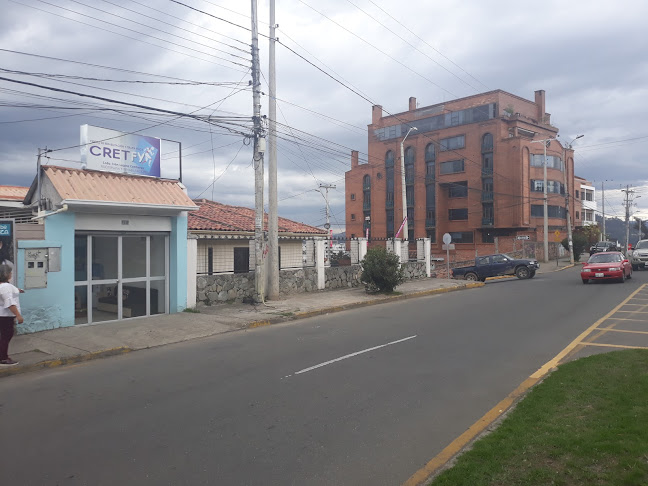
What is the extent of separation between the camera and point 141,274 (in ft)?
45.2

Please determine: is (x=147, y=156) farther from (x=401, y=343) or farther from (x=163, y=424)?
(x=163, y=424)

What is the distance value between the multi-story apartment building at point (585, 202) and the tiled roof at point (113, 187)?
2530 inches

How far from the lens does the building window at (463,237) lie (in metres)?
58.6

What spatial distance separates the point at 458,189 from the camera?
59875mm

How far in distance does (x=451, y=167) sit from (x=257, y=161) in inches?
1859

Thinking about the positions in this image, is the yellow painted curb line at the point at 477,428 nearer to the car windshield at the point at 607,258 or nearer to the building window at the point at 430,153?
the car windshield at the point at 607,258

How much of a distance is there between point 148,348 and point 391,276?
1117 centimetres

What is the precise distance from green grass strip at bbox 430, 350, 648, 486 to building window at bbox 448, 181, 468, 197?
54.6 metres

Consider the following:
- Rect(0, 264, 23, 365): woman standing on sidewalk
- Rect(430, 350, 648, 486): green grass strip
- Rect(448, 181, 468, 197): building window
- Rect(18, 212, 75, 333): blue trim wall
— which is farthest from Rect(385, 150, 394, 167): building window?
Rect(430, 350, 648, 486): green grass strip

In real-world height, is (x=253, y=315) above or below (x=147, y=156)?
below

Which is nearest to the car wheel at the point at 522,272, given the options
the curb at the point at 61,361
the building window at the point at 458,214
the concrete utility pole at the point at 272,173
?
the concrete utility pole at the point at 272,173

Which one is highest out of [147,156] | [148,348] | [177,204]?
[147,156]

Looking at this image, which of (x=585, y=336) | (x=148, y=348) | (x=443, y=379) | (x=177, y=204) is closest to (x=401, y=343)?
(x=443, y=379)

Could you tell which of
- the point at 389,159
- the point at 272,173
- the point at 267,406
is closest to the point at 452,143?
the point at 389,159
